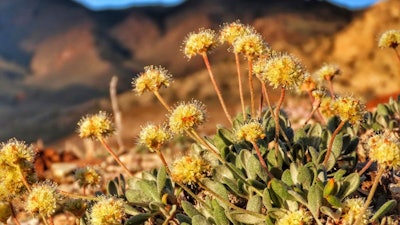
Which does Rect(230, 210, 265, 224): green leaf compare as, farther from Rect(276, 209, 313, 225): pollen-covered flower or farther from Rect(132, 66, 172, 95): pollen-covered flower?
Rect(132, 66, 172, 95): pollen-covered flower

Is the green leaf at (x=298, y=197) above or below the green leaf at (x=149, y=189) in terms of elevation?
below

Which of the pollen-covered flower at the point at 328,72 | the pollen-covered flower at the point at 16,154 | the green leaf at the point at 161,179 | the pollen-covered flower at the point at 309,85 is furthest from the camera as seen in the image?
the pollen-covered flower at the point at 328,72

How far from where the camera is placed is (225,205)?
3510mm

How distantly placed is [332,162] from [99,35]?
102424mm

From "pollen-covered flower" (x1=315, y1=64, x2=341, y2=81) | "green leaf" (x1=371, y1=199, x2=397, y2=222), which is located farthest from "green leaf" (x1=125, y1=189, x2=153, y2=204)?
"pollen-covered flower" (x1=315, y1=64, x2=341, y2=81)

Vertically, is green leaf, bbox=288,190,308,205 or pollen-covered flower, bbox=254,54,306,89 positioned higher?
pollen-covered flower, bbox=254,54,306,89

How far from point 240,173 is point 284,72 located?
2.16 ft

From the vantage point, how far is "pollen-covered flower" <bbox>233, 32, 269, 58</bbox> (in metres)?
3.79

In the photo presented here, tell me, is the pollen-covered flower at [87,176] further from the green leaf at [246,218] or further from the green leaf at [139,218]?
the green leaf at [246,218]

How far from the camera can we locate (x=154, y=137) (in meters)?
3.54

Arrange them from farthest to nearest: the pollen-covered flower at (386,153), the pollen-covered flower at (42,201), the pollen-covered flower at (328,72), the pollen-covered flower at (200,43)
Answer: the pollen-covered flower at (328,72)
the pollen-covered flower at (200,43)
the pollen-covered flower at (42,201)
the pollen-covered flower at (386,153)

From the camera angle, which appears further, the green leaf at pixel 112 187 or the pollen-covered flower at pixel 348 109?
the green leaf at pixel 112 187

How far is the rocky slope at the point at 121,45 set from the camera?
3750 centimetres

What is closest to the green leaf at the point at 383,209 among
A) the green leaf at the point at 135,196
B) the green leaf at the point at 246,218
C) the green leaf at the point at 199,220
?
the green leaf at the point at 246,218
